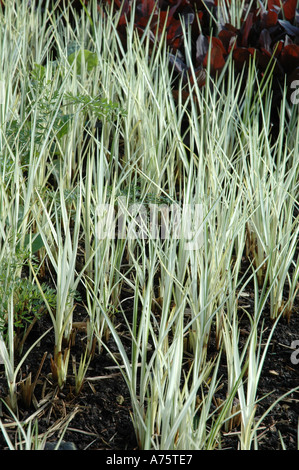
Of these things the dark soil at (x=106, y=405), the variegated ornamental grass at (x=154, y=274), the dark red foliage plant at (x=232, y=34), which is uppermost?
the dark red foliage plant at (x=232, y=34)

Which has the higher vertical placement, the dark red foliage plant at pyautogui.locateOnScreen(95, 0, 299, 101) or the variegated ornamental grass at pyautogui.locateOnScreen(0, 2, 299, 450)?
the dark red foliage plant at pyautogui.locateOnScreen(95, 0, 299, 101)

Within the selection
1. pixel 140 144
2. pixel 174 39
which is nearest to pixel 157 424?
pixel 140 144

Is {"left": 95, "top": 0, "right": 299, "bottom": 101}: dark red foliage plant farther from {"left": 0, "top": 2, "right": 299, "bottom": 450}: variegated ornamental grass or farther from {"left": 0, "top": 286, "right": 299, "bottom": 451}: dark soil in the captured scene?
{"left": 0, "top": 286, "right": 299, "bottom": 451}: dark soil

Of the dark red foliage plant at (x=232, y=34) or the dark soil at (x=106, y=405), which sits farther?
the dark red foliage plant at (x=232, y=34)

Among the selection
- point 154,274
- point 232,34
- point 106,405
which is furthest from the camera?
point 232,34

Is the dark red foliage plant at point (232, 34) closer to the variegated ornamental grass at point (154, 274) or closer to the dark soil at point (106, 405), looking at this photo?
the variegated ornamental grass at point (154, 274)

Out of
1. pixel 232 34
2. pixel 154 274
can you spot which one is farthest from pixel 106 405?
pixel 232 34

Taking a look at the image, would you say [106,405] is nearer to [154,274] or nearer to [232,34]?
[154,274]

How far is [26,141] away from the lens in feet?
5.54

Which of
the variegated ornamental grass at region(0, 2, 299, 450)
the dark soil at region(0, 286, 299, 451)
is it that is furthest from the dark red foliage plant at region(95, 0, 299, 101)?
the dark soil at region(0, 286, 299, 451)

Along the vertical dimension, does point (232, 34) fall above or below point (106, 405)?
above

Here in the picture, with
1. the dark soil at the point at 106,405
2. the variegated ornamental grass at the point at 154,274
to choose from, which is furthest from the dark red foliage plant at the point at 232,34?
the dark soil at the point at 106,405
